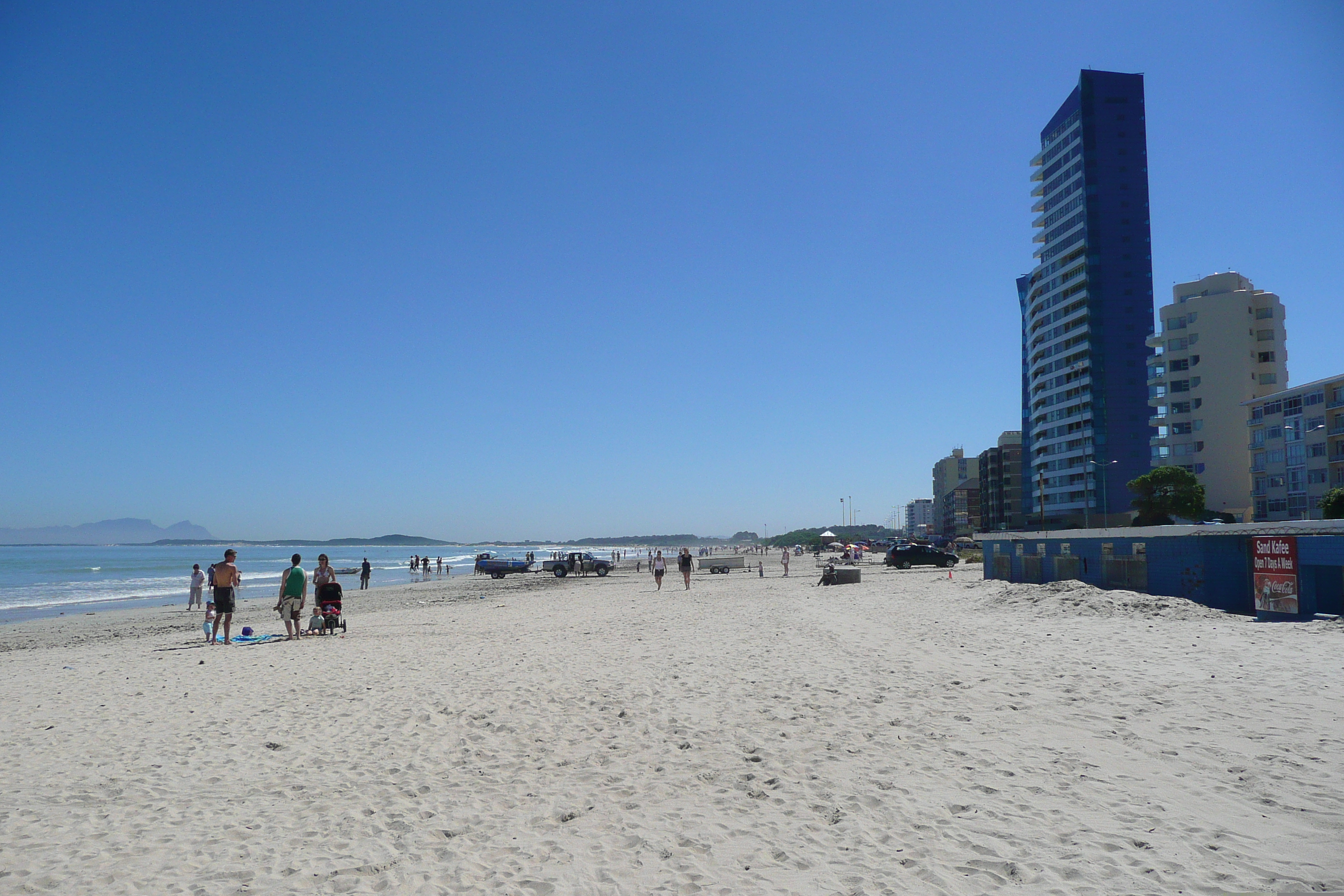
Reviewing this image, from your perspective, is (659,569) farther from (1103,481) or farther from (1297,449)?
(1103,481)

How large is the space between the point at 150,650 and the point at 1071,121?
369ft

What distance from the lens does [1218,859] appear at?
15.7ft

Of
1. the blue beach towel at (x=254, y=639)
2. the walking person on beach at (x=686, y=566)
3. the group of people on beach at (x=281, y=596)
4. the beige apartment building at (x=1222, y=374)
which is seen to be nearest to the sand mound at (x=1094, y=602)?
the walking person on beach at (x=686, y=566)

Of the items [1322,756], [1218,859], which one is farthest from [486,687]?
[1322,756]

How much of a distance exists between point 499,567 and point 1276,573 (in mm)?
46126

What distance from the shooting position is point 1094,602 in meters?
17.2

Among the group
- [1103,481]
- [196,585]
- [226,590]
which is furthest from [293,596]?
[1103,481]

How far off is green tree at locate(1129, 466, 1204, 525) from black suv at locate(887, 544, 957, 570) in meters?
28.3

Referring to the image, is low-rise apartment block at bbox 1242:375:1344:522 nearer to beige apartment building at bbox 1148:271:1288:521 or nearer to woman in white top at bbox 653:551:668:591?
beige apartment building at bbox 1148:271:1288:521

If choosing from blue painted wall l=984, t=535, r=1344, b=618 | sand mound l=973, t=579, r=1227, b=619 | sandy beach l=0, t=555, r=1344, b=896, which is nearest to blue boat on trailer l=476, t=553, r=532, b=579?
blue painted wall l=984, t=535, r=1344, b=618

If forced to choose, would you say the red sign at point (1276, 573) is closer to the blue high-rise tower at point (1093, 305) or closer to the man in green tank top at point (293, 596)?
the man in green tank top at point (293, 596)

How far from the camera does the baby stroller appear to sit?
1714cm

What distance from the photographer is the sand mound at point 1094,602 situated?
15.7m

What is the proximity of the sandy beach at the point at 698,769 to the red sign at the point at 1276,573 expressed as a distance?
63.9 inches
